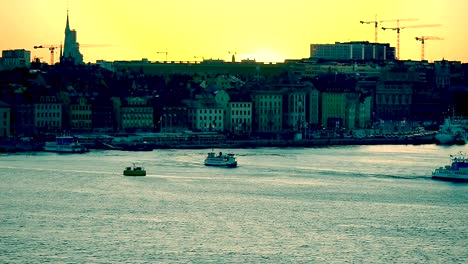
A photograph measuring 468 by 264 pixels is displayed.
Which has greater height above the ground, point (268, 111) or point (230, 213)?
point (268, 111)

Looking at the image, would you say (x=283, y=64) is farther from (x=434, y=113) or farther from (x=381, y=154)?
(x=381, y=154)

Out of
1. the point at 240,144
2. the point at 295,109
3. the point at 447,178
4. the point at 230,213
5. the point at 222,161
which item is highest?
the point at 295,109

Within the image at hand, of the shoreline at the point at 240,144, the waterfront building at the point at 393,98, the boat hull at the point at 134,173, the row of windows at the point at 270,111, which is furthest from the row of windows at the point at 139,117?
the boat hull at the point at 134,173

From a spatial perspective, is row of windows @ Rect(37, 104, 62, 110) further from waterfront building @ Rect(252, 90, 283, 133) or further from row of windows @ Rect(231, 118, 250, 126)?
waterfront building @ Rect(252, 90, 283, 133)

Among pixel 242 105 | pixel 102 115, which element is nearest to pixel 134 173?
pixel 102 115

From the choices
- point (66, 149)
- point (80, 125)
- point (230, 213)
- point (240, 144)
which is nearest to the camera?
point (230, 213)

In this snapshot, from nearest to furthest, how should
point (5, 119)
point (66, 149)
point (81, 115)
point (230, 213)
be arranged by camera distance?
point (230, 213), point (66, 149), point (5, 119), point (81, 115)

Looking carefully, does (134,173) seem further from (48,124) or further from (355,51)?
(355,51)

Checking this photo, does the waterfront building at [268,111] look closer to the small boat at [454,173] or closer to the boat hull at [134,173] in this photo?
the small boat at [454,173]
